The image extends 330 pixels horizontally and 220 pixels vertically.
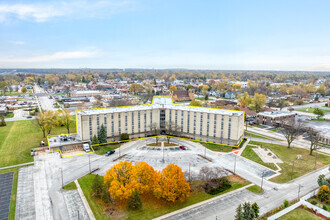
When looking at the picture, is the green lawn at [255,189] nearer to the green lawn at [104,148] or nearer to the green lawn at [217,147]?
the green lawn at [217,147]

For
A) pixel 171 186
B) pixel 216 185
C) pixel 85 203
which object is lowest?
pixel 85 203

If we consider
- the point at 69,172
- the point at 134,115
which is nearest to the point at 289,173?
the point at 134,115

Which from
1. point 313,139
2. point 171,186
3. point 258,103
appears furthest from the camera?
point 258,103

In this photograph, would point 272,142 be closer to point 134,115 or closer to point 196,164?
point 196,164

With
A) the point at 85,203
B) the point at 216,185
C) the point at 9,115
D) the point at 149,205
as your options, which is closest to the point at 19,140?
the point at 85,203

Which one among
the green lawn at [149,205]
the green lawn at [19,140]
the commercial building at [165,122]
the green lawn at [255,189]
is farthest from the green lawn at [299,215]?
the green lawn at [19,140]

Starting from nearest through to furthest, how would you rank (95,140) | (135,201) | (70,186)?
(135,201) → (70,186) → (95,140)

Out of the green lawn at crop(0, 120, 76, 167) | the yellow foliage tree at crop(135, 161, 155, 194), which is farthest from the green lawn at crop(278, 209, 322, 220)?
the green lawn at crop(0, 120, 76, 167)

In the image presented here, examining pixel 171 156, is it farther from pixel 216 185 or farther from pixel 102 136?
pixel 102 136
